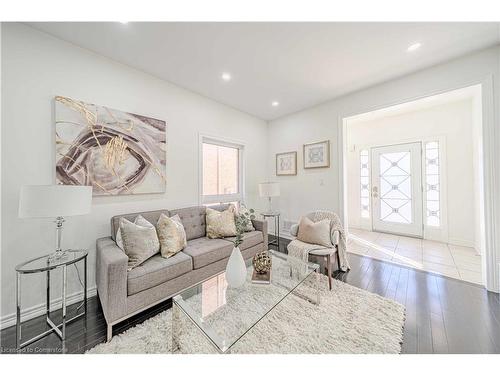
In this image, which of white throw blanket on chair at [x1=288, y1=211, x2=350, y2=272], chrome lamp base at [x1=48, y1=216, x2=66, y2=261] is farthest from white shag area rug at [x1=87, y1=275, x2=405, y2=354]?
chrome lamp base at [x1=48, y1=216, x2=66, y2=261]

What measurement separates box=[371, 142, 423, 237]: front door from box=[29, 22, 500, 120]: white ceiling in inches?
84.6

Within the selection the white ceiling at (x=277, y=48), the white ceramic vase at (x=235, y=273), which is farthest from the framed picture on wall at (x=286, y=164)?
the white ceramic vase at (x=235, y=273)

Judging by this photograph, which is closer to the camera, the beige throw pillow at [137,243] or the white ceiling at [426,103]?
the beige throw pillow at [137,243]

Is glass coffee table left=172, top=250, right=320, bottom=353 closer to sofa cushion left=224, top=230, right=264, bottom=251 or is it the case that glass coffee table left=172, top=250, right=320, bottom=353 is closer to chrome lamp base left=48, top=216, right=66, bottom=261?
sofa cushion left=224, top=230, right=264, bottom=251

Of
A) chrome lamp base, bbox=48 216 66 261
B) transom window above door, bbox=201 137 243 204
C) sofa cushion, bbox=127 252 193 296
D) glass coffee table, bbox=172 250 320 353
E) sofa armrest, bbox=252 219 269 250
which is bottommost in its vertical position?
glass coffee table, bbox=172 250 320 353

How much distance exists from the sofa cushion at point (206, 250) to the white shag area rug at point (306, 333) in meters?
0.55

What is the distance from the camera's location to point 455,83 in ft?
7.31

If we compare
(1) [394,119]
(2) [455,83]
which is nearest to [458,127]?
(1) [394,119]

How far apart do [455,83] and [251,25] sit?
249cm

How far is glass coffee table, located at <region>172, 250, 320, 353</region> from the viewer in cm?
115

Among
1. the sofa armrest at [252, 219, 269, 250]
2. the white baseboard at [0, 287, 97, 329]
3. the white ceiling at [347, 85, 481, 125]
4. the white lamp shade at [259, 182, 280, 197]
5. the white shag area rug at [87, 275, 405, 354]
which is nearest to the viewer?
the white shag area rug at [87, 275, 405, 354]

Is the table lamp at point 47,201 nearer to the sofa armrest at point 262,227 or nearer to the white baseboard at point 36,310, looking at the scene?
the white baseboard at point 36,310

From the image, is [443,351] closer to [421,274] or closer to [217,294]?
[421,274]

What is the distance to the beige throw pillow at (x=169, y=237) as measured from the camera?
1.97 metres
